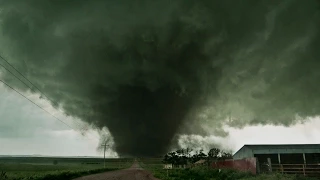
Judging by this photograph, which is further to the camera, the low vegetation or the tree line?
the tree line

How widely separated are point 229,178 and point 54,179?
24.3 meters

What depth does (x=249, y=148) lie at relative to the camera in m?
53.7

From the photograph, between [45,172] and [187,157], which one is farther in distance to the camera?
[187,157]

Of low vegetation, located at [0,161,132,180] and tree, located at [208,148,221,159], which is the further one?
tree, located at [208,148,221,159]

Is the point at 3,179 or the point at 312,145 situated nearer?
the point at 3,179

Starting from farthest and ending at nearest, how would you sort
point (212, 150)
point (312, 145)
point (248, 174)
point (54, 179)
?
point (212, 150), point (312, 145), point (54, 179), point (248, 174)

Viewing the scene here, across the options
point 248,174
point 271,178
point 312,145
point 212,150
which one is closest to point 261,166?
point 248,174

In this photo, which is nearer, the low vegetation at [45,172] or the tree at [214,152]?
the low vegetation at [45,172]

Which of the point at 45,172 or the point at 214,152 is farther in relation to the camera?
the point at 214,152

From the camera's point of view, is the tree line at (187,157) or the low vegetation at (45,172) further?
the tree line at (187,157)

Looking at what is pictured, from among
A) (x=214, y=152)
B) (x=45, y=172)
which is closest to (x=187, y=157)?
(x=214, y=152)

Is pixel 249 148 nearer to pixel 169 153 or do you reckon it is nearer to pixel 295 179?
pixel 295 179

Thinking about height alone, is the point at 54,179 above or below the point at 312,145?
below

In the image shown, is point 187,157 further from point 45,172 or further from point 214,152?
point 45,172
